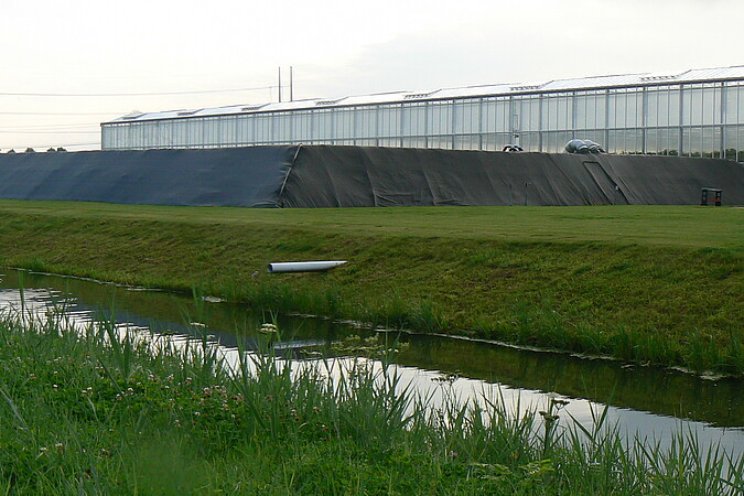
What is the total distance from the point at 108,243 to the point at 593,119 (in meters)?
39.0

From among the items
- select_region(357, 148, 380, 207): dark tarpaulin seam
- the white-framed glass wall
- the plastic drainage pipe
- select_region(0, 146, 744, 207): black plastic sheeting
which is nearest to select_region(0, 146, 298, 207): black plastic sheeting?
select_region(0, 146, 744, 207): black plastic sheeting

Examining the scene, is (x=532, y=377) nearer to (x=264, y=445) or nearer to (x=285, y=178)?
(x=264, y=445)

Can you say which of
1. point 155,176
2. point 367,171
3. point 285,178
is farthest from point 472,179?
point 155,176

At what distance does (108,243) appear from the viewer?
987 inches

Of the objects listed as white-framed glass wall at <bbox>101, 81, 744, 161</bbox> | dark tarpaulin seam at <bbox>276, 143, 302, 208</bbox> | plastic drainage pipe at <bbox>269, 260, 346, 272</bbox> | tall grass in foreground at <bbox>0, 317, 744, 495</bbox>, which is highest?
white-framed glass wall at <bbox>101, 81, 744, 161</bbox>

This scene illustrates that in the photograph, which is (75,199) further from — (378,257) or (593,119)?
(593,119)

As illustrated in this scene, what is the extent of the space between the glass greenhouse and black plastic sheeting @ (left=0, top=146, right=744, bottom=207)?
10.8 metres

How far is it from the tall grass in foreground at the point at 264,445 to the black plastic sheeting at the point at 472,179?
25.1 metres

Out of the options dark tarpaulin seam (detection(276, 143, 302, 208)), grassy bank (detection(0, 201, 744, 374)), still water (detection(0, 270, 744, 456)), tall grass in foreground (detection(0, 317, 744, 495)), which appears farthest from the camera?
dark tarpaulin seam (detection(276, 143, 302, 208))

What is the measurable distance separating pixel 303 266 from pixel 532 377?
762cm

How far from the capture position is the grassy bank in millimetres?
13250

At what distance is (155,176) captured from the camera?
3784cm

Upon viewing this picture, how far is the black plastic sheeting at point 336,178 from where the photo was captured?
112 ft

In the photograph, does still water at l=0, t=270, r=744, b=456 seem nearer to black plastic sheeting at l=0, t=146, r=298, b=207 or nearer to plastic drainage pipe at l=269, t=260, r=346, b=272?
plastic drainage pipe at l=269, t=260, r=346, b=272
